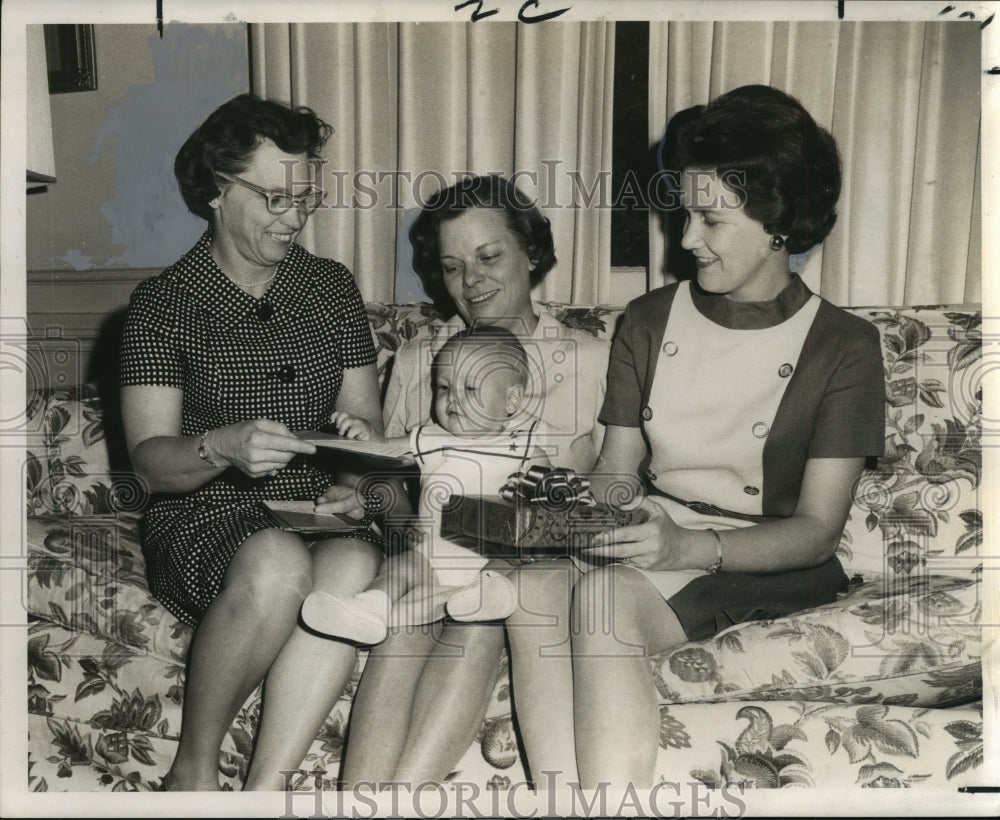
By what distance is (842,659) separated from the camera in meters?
1.60

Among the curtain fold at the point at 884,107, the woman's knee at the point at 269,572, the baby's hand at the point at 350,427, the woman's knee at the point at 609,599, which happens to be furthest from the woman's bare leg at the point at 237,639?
the curtain fold at the point at 884,107

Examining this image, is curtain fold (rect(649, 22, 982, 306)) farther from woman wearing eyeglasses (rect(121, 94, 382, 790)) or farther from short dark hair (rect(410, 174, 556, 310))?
woman wearing eyeglasses (rect(121, 94, 382, 790))

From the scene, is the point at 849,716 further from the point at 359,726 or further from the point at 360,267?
the point at 360,267

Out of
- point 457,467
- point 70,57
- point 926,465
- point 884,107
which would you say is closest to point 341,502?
point 457,467

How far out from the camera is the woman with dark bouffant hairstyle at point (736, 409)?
5.39 feet

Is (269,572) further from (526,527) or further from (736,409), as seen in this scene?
(736,409)

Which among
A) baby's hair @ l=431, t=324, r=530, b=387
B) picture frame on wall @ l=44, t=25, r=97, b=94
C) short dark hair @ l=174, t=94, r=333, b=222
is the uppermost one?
picture frame on wall @ l=44, t=25, r=97, b=94

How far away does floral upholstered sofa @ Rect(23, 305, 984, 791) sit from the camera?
1.61 m

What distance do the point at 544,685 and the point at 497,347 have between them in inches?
24.4

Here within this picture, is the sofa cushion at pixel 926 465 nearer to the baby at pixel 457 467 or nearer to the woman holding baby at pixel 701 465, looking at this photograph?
the woman holding baby at pixel 701 465

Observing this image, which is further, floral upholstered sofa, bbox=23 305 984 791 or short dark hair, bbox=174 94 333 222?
short dark hair, bbox=174 94 333 222

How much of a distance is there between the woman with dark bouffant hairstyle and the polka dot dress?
0.53 metres

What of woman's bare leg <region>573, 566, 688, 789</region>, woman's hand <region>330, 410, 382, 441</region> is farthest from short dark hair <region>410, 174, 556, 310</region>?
woman's bare leg <region>573, 566, 688, 789</region>

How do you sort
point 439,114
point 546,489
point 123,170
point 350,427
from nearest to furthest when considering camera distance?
point 546,489 → point 350,427 → point 123,170 → point 439,114
